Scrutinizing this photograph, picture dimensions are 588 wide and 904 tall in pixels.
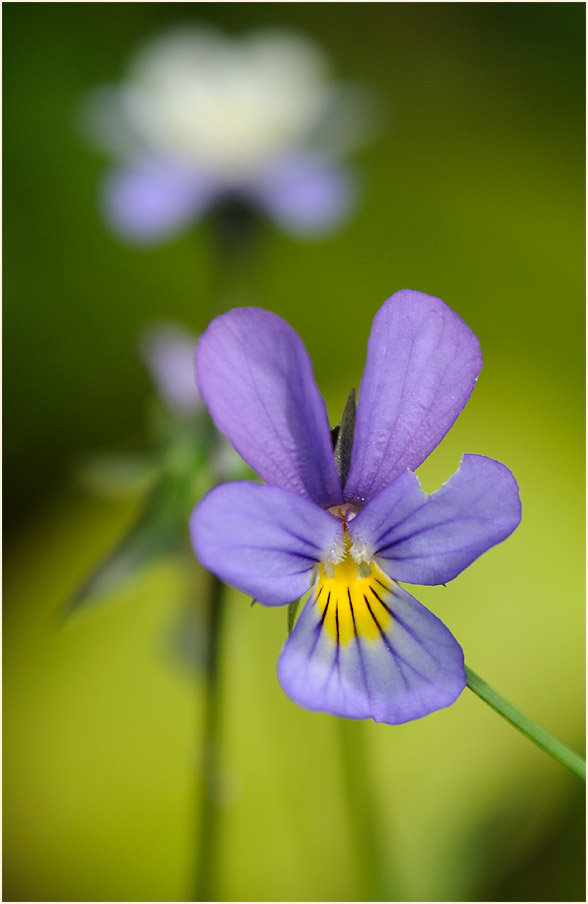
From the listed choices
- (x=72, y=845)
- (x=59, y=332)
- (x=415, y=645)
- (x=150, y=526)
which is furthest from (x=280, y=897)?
(x=59, y=332)

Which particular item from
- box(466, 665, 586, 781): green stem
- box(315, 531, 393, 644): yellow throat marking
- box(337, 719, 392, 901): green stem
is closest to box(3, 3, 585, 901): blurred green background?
box(337, 719, 392, 901): green stem

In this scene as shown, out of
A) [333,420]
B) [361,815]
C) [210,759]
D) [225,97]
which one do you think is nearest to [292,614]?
[210,759]

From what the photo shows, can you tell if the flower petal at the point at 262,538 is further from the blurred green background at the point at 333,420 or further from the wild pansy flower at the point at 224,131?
the wild pansy flower at the point at 224,131

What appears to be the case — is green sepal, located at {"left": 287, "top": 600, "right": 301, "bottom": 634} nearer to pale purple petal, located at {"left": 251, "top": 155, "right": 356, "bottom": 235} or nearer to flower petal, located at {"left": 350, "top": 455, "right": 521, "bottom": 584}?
flower petal, located at {"left": 350, "top": 455, "right": 521, "bottom": 584}

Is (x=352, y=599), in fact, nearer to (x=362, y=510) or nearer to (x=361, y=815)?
(x=362, y=510)

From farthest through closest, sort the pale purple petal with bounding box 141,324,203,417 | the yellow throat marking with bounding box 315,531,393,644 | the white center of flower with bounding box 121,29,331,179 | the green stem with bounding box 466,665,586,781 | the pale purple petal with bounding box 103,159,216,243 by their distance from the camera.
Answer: the white center of flower with bounding box 121,29,331,179
the pale purple petal with bounding box 103,159,216,243
the pale purple petal with bounding box 141,324,203,417
the yellow throat marking with bounding box 315,531,393,644
the green stem with bounding box 466,665,586,781

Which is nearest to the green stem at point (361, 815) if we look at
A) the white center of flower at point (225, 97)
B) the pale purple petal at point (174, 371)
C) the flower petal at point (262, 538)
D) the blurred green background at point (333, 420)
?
the blurred green background at point (333, 420)
